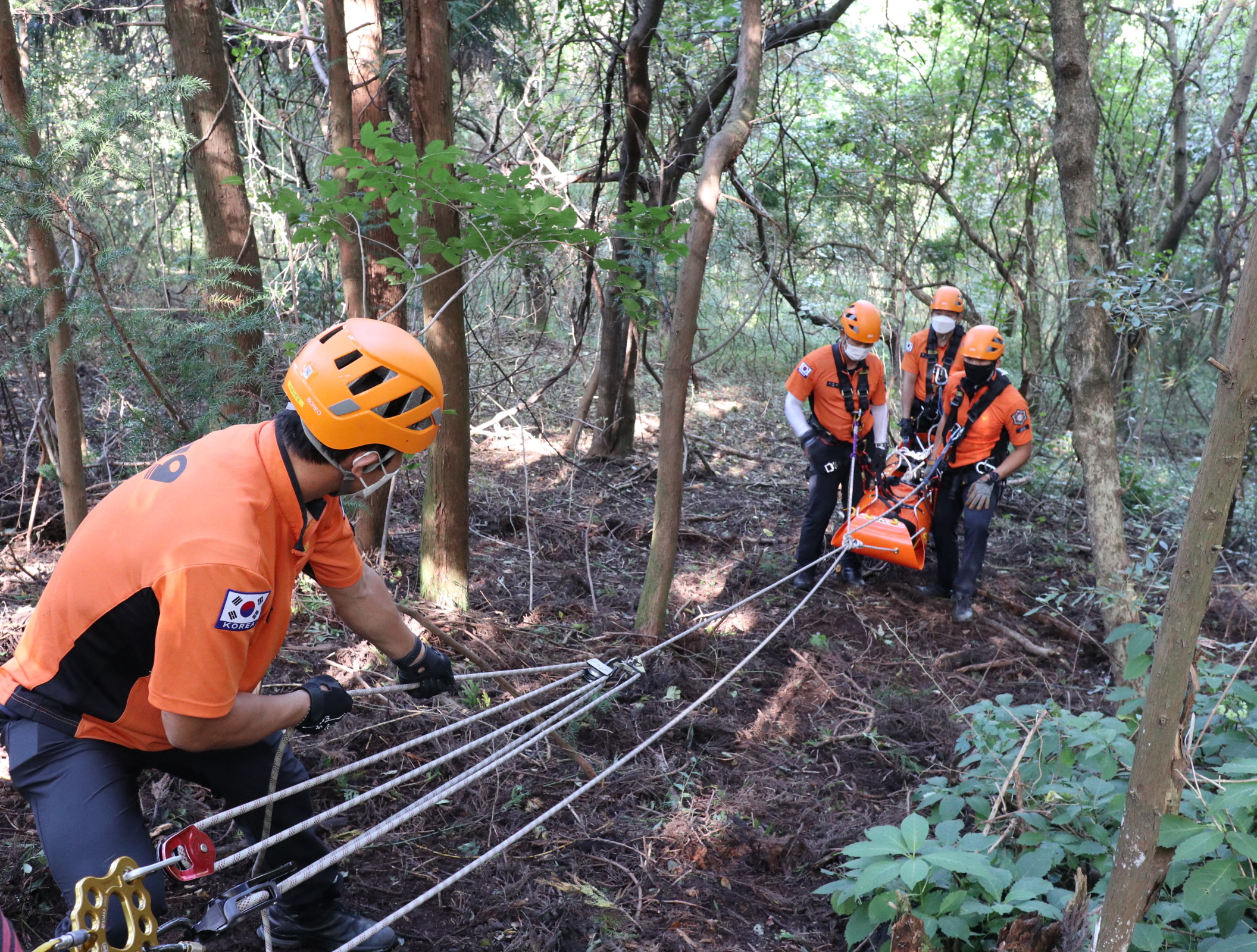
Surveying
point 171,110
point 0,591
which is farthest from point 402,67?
point 0,591

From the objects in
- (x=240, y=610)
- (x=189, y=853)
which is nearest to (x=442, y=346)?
(x=240, y=610)

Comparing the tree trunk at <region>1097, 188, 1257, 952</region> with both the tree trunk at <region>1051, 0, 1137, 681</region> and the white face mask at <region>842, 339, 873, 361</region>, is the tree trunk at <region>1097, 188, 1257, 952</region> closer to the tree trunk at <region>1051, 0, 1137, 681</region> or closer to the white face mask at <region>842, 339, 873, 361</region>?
the tree trunk at <region>1051, 0, 1137, 681</region>

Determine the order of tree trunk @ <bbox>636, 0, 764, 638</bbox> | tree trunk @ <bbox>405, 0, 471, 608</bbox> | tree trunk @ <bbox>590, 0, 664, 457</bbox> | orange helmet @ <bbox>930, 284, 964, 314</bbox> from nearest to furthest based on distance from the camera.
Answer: tree trunk @ <bbox>405, 0, 471, 608</bbox> → tree trunk @ <bbox>636, 0, 764, 638</bbox> → tree trunk @ <bbox>590, 0, 664, 457</bbox> → orange helmet @ <bbox>930, 284, 964, 314</bbox>

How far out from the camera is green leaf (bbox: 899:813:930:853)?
8.45 feet

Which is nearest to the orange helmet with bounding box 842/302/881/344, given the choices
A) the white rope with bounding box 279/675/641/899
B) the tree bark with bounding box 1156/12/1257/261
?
the tree bark with bounding box 1156/12/1257/261

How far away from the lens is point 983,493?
19.9 ft

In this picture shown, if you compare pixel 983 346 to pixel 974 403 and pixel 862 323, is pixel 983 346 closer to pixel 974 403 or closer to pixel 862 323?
pixel 974 403

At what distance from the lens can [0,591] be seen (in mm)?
4473

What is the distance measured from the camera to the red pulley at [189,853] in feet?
6.80

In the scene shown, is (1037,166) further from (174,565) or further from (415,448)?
(174,565)

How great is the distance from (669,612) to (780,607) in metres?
0.92

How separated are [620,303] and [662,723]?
10.3 ft

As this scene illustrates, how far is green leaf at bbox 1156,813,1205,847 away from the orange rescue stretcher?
11.9ft

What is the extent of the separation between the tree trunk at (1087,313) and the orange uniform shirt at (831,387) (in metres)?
1.90
